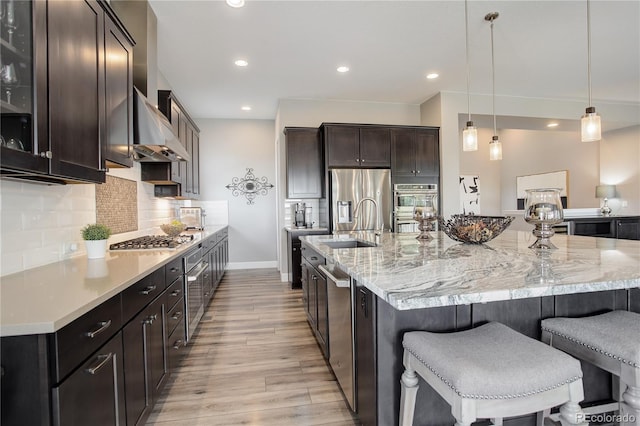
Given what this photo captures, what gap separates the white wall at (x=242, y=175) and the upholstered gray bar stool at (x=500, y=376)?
17.0ft

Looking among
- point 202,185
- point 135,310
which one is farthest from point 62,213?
point 202,185

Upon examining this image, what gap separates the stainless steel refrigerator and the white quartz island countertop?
8.64ft

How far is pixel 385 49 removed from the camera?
3473 millimetres

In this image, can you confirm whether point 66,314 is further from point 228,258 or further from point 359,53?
point 228,258

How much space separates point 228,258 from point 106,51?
4539 mm

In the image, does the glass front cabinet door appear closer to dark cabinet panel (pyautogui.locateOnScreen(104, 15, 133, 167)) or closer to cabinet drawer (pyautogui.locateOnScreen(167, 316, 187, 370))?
dark cabinet panel (pyautogui.locateOnScreen(104, 15, 133, 167))

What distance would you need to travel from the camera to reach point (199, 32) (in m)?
3.05

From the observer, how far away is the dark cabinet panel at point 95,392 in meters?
0.94

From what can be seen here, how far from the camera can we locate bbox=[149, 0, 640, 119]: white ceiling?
2.78 meters

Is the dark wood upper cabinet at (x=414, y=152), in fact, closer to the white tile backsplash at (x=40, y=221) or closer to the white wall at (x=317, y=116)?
the white wall at (x=317, y=116)

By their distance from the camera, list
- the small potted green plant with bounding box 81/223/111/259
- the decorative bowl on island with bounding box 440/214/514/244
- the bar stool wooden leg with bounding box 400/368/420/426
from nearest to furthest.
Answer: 1. the bar stool wooden leg with bounding box 400/368/420/426
2. the small potted green plant with bounding box 81/223/111/259
3. the decorative bowl on island with bounding box 440/214/514/244

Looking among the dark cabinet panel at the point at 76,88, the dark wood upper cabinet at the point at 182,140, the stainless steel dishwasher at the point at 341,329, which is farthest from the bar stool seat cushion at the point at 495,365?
the dark wood upper cabinet at the point at 182,140

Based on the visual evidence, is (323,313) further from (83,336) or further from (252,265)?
(252,265)

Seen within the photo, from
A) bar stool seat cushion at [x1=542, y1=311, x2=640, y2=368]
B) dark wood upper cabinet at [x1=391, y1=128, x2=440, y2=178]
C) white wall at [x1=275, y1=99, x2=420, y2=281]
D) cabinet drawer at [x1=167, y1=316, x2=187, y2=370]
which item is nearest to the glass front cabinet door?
cabinet drawer at [x1=167, y1=316, x2=187, y2=370]
